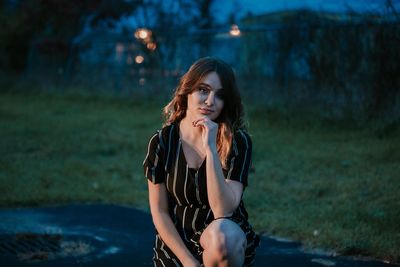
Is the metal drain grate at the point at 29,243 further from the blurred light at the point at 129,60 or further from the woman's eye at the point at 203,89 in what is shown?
the blurred light at the point at 129,60

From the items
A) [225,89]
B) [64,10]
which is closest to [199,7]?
[64,10]

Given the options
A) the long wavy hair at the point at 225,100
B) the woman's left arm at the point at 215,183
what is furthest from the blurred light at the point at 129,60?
the woman's left arm at the point at 215,183

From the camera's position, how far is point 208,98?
3.20 metres

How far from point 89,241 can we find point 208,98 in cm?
254

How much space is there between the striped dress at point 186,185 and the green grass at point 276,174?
1999 mm

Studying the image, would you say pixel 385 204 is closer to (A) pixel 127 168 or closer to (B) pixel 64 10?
(A) pixel 127 168

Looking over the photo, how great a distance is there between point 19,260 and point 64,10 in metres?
19.9

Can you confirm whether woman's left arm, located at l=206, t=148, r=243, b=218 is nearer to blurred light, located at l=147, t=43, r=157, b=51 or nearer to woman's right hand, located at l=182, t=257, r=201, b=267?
woman's right hand, located at l=182, t=257, r=201, b=267

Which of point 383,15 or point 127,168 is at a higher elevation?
point 383,15

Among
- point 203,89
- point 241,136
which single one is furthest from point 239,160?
point 203,89

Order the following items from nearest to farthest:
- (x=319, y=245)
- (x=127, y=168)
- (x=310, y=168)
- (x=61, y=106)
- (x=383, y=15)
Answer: (x=319, y=245)
(x=310, y=168)
(x=127, y=168)
(x=383, y=15)
(x=61, y=106)

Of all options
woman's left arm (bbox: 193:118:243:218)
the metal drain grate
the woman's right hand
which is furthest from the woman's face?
the metal drain grate

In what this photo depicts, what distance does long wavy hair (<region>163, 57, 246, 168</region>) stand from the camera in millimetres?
3186

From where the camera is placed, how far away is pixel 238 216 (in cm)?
324
